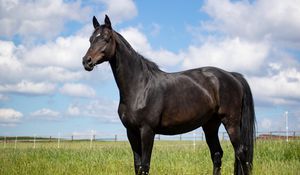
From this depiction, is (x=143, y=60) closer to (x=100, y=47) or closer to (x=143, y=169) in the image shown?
(x=100, y=47)

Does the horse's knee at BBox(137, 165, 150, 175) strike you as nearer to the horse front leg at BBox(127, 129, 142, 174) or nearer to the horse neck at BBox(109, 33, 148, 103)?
the horse front leg at BBox(127, 129, 142, 174)

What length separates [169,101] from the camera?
656 centimetres

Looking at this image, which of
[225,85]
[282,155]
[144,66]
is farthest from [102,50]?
[282,155]

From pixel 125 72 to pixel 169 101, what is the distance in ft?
3.03

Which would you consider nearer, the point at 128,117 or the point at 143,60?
the point at 128,117

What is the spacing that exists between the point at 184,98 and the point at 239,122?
143 centimetres

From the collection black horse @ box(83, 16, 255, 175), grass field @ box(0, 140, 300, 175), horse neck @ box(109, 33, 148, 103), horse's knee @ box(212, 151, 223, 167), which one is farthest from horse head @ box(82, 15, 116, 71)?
horse's knee @ box(212, 151, 223, 167)

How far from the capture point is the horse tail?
7363 mm

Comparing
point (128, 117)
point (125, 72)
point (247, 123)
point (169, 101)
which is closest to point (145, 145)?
point (128, 117)

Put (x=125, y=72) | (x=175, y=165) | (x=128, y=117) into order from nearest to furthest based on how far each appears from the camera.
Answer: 1. (x=128, y=117)
2. (x=125, y=72)
3. (x=175, y=165)

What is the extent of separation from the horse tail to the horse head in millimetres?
2956

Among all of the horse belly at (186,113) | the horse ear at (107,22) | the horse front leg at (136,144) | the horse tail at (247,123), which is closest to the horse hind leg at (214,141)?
the horse tail at (247,123)

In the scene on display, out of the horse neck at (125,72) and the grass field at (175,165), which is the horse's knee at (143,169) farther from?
the grass field at (175,165)

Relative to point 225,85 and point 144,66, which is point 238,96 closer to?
point 225,85
